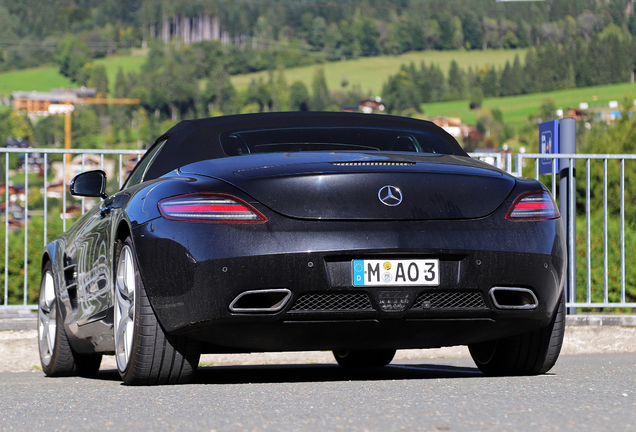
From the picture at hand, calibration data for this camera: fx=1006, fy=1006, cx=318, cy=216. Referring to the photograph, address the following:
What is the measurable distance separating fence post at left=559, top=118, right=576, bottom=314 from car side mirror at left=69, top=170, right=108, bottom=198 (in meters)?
4.09

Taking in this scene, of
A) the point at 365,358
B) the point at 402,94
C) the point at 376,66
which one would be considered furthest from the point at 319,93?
the point at 365,358

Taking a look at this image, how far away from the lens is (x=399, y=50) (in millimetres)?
184750

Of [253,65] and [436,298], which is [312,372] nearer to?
[436,298]

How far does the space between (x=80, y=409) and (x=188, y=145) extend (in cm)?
164

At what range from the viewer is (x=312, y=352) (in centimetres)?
751

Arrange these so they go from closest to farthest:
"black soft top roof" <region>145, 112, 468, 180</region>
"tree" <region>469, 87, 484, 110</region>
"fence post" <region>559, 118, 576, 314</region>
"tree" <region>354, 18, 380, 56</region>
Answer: "black soft top roof" <region>145, 112, 468, 180</region> < "fence post" <region>559, 118, 576, 314</region> < "tree" <region>469, 87, 484, 110</region> < "tree" <region>354, 18, 380, 56</region>

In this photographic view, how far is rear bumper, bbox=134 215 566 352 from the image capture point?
410cm

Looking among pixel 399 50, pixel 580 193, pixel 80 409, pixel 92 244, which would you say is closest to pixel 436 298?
pixel 80 409

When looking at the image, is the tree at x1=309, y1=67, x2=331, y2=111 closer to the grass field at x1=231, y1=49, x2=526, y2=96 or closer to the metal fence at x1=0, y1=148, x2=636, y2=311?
the grass field at x1=231, y1=49, x2=526, y2=96

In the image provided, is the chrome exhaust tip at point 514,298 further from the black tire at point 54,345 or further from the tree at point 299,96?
the tree at point 299,96

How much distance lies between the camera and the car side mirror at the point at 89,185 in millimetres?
5570

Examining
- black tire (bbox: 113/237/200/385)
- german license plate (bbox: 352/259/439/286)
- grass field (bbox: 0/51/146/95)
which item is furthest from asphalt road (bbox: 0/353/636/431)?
grass field (bbox: 0/51/146/95)

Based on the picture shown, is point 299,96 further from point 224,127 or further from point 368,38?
point 224,127

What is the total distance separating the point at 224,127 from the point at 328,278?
1329mm
